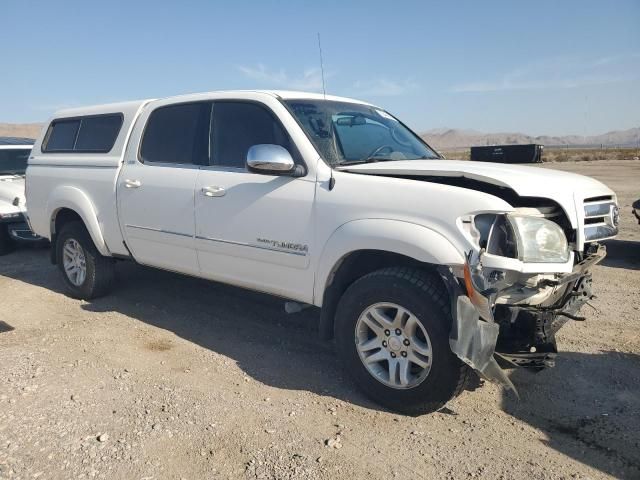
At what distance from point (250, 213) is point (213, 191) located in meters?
0.42

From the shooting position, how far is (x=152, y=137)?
509 centimetres

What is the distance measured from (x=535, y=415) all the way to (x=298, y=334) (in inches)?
82.9

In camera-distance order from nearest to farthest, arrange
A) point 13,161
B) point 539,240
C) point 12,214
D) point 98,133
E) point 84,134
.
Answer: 1. point 539,240
2. point 98,133
3. point 84,134
4. point 12,214
5. point 13,161

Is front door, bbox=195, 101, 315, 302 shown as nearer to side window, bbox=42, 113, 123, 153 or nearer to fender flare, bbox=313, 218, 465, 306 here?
fender flare, bbox=313, 218, 465, 306

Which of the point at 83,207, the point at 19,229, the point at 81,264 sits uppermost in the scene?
the point at 83,207

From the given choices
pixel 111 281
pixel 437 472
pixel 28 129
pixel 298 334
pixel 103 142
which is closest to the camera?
pixel 437 472

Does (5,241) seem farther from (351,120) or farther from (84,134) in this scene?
(351,120)

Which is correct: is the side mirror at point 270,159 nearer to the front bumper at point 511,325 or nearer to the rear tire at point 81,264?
the front bumper at point 511,325

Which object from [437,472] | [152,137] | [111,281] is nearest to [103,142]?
[152,137]

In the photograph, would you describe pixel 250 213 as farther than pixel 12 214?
No

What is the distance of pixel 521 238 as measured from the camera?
3.05 metres

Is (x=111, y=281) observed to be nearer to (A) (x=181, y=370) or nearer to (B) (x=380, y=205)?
(A) (x=181, y=370)

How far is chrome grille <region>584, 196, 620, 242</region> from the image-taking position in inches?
138

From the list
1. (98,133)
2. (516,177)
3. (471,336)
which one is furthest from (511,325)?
(98,133)
